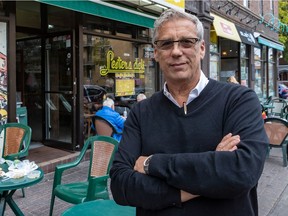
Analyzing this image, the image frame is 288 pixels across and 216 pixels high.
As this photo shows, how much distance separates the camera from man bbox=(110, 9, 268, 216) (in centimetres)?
129

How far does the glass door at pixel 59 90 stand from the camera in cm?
636

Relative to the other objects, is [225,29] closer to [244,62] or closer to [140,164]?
[244,62]

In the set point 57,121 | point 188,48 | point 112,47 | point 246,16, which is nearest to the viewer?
point 188,48

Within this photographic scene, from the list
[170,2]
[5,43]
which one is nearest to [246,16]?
[170,2]

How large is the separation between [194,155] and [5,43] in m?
4.62

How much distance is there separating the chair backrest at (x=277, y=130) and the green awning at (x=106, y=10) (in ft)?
10.9

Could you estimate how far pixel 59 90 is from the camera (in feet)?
21.6

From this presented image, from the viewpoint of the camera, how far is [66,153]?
20.4 ft

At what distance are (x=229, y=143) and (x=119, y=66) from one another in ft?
20.8

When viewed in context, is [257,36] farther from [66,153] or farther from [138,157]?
[138,157]

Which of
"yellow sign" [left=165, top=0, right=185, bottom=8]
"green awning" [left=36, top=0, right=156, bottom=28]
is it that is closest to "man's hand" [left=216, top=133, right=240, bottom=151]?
"green awning" [left=36, top=0, right=156, bottom=28]

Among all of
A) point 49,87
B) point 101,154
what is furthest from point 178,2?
point 101,154

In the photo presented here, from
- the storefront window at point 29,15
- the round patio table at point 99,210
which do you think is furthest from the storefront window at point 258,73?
the round patio table at point 99,210

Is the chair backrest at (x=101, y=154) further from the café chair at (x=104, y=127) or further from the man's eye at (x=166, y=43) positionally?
the man's eye at (x=166, y=43)
